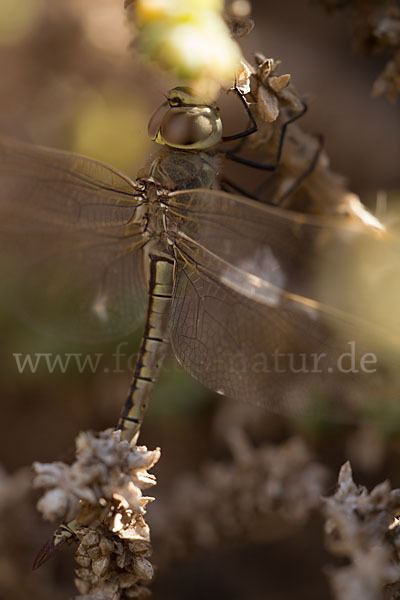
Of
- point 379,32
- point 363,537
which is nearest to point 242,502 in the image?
point 363,537

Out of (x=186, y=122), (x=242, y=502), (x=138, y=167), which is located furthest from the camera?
(x=138, y=167)

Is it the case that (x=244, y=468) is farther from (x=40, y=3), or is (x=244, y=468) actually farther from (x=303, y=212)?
(x=40, y=3)

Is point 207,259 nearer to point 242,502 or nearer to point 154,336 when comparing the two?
point 154,336

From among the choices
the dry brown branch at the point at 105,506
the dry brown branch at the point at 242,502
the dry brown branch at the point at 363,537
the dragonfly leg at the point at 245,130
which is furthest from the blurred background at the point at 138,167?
the dry brown branch at the point at 105,506

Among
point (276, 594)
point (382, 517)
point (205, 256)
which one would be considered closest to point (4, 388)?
point (205, 256)

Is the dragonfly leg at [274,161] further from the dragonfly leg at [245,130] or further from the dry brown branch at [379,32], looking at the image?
the dry brown branch at [379,32]

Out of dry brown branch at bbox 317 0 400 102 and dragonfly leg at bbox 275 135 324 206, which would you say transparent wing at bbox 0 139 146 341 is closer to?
dragonfly leg at bbox 275 135 324 206

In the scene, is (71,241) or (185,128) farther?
(71,241)
